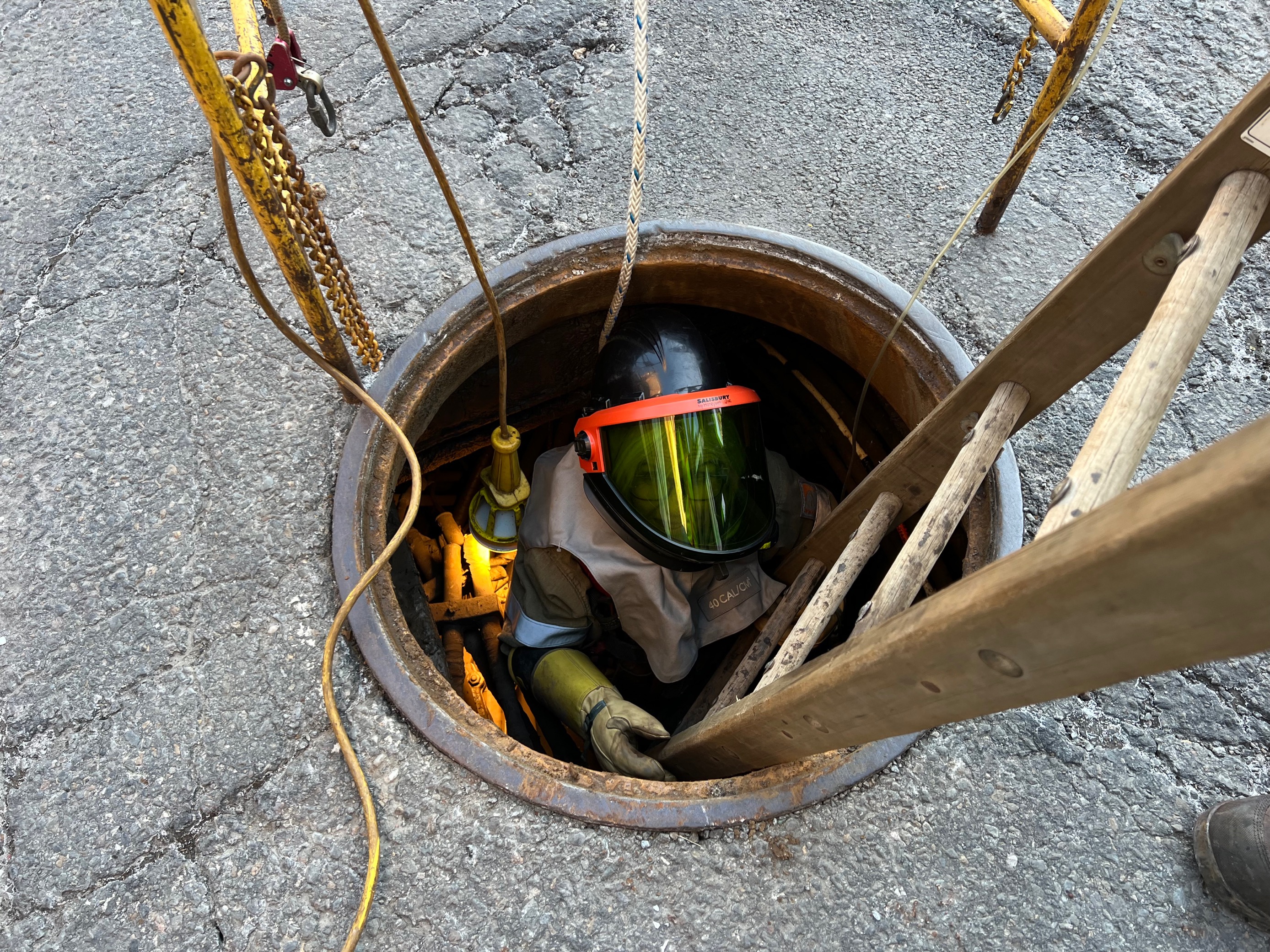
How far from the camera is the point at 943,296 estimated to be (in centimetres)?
234

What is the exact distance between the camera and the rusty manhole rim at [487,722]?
1.66 m

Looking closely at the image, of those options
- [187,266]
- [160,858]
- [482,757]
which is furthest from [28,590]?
[482,757]

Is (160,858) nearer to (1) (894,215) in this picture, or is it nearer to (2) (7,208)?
(2) (7,208)

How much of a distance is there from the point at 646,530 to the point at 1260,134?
170 cm

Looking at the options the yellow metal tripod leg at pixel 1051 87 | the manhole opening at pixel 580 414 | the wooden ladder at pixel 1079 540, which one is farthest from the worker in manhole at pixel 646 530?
the yellow metal tripod leg at pixel 1051 87

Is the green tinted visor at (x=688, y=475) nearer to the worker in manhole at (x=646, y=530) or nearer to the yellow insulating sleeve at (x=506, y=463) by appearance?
the worker in manhole at (x=646, y=530)

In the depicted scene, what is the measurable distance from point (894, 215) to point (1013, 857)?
1.79 m

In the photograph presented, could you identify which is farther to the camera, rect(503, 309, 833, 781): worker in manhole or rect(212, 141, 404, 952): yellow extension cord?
rect(503, 309, 833, 781): worker in manhole

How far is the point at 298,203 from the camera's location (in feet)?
5.35

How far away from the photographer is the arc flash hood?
2414mm

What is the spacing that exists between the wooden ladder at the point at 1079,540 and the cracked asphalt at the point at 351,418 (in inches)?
15.4

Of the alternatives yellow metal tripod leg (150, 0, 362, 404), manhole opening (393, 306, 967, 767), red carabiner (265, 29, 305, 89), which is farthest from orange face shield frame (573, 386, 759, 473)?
red carabiner (265, 29, 305, 89)

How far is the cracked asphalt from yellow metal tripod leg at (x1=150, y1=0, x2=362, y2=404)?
421 millimetres

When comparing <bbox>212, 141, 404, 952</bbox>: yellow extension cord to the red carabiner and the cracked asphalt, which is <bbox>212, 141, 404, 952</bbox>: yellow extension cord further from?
the red carabiner
